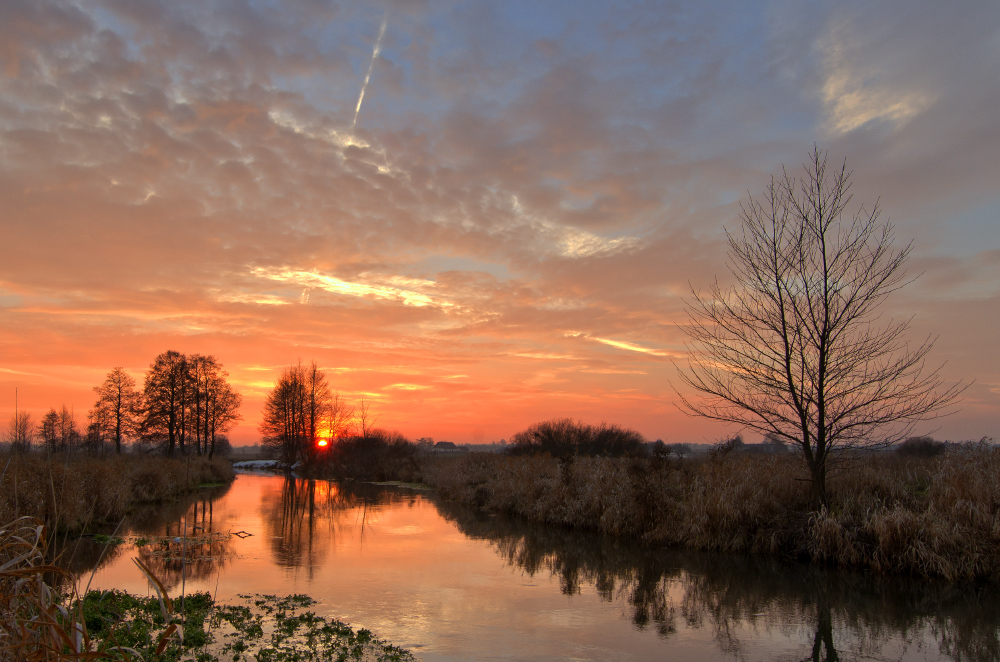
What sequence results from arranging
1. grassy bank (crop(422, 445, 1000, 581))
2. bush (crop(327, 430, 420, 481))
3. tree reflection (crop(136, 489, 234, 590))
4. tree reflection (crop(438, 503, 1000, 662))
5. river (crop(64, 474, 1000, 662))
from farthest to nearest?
bush (crop(327, 430, 420, 481))
grassy bank (crop(422, 445, 1000, 581))
tree reflection (crop(136, 489, 234, 590))
tree reflection (crop(438, 503, 1000, 662))
river (crop(64, 474, 1000, 662))

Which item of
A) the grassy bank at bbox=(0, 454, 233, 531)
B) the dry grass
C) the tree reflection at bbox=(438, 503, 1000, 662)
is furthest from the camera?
the grassy bank at bbox=(0, 454, 233, 531)

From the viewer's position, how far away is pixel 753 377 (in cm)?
1457

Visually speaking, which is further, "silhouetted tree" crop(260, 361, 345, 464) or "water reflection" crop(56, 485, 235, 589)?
"silhouetted tree" crop(260, 361, 345, 464)

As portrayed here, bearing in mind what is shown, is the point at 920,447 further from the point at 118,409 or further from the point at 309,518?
the point at 118,409

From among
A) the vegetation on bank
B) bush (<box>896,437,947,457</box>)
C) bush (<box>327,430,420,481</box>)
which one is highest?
bush (<box>896,437,947,457</box>)

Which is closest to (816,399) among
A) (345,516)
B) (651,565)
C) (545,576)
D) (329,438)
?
(651,565)

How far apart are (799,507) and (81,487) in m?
17.3

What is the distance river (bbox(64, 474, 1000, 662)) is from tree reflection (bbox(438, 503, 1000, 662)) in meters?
0.03

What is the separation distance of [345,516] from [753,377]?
1428cm

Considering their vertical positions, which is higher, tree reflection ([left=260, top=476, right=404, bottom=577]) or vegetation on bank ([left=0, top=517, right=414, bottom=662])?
vegetation on bank ([left=0, top=517, right=414, bottom=662])

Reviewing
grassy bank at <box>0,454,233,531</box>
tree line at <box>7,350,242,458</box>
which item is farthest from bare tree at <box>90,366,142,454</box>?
grassy bank at <box>0,454,233,531</box>

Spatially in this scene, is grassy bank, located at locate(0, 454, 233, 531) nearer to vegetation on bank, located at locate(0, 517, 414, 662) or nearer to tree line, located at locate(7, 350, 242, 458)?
vegetation on bank, located at locate(0, 517, 414, 662)

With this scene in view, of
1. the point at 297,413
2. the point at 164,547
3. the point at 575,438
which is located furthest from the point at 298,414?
the point at 164,547

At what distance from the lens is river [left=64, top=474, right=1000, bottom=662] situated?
7801mm
